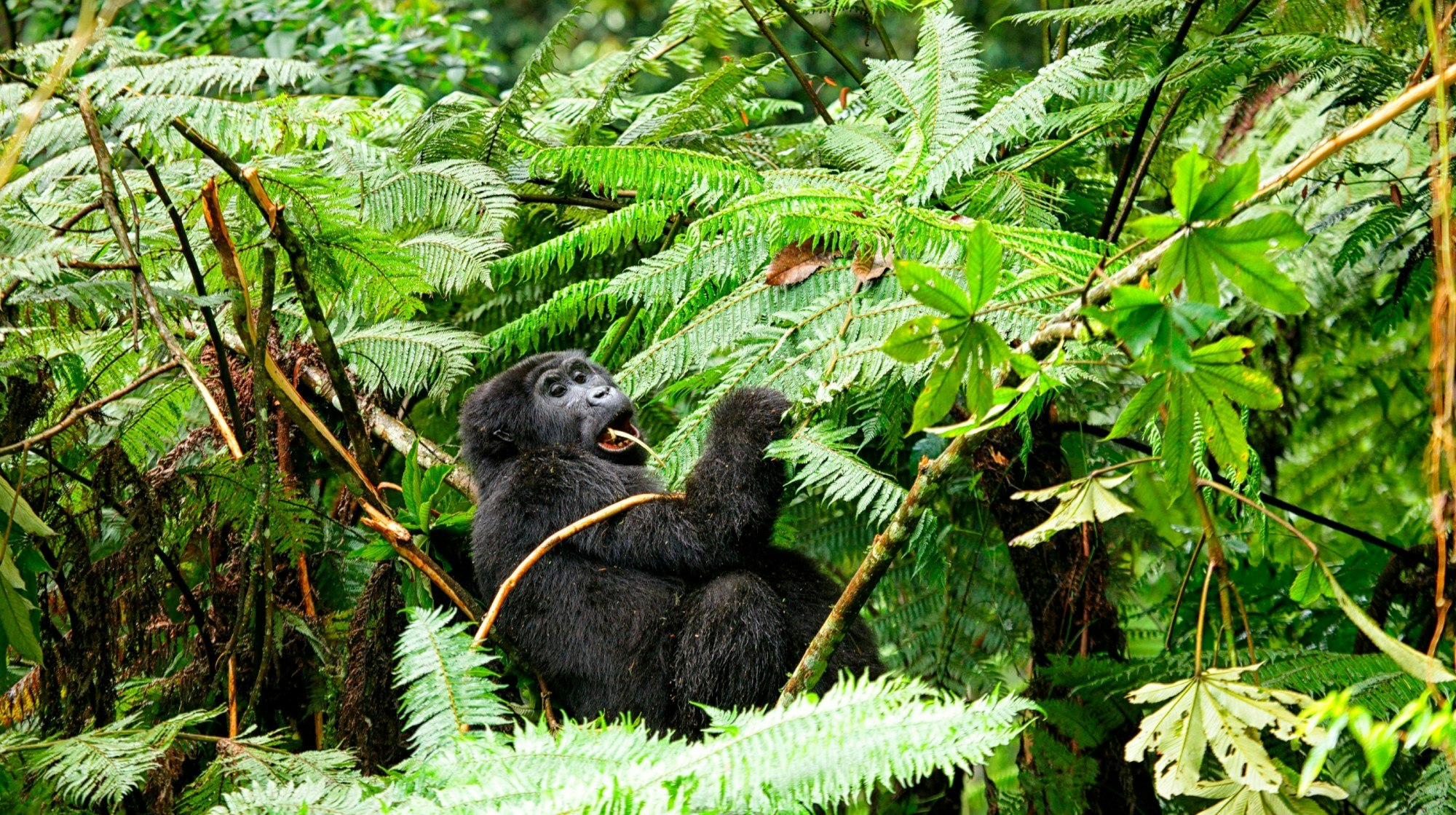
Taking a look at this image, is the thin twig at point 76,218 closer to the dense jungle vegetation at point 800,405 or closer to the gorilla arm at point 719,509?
the dense jungle vegetation at point 800,405

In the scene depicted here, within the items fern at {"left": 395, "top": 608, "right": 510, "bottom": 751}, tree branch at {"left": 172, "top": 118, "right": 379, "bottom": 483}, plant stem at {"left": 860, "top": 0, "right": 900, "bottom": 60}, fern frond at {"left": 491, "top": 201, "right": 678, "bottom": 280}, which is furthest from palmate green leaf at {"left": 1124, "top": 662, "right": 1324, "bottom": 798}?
plant stem at {"left": 860, "top": 0, "right": 900, "bottom": 60}

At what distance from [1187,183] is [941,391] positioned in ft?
1.28

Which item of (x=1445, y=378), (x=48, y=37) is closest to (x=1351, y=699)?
(x=1445, y=378)

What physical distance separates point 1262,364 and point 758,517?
2.33 m

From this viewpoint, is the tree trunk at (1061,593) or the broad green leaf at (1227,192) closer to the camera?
the broad green leaf at (1227,192)

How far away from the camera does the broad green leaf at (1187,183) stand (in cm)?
132

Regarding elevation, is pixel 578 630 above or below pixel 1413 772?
above

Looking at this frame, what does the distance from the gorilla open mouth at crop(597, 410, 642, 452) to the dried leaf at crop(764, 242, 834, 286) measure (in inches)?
30.0

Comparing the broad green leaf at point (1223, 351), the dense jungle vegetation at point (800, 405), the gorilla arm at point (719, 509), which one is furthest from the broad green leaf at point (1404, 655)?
the gorilla arm at point (719, 509)

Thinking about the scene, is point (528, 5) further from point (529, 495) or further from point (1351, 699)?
point (1351, 699)

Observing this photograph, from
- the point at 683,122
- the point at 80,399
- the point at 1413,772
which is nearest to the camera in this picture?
the point at 1413,772

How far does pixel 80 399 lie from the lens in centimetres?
300

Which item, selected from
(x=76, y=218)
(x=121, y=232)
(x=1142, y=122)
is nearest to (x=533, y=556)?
(x=121, y=232)

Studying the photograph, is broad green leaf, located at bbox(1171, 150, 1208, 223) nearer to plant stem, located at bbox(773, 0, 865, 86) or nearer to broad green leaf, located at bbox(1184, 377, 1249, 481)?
broad green leaf, located at bbox(1184, 377, 1249, 481)
